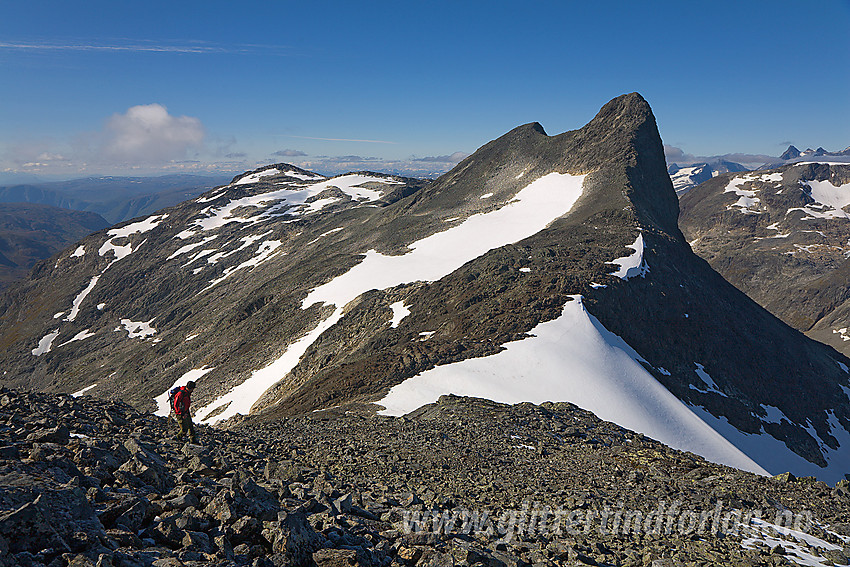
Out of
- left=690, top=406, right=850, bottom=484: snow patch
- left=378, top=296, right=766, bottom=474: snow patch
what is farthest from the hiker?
left=690, top=406, right=850, bottom=484: snow patch

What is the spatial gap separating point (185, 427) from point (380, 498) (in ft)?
23.1

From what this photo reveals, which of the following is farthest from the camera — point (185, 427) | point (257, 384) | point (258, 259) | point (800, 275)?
point (800, 275)

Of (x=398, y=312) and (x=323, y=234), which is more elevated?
(x=323, y=234)

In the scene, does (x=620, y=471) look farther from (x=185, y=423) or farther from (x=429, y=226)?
(x=429, y=226)

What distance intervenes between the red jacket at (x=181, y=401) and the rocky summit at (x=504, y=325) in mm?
12075

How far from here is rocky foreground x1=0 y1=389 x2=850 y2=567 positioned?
696 centimetres

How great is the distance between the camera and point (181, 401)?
555 inches

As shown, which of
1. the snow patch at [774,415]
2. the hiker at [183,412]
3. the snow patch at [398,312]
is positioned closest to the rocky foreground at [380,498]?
the hiker at [183,412]

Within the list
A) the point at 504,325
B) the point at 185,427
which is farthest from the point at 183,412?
the point at 504,325

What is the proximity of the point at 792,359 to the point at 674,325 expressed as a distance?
22549mm

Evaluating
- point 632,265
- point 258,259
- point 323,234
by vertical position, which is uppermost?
point 323,234

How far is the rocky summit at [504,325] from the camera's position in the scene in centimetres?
3009

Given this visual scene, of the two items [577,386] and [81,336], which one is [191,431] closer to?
[577,386]

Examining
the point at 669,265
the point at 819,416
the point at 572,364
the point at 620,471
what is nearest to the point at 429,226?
the point at 669,265
